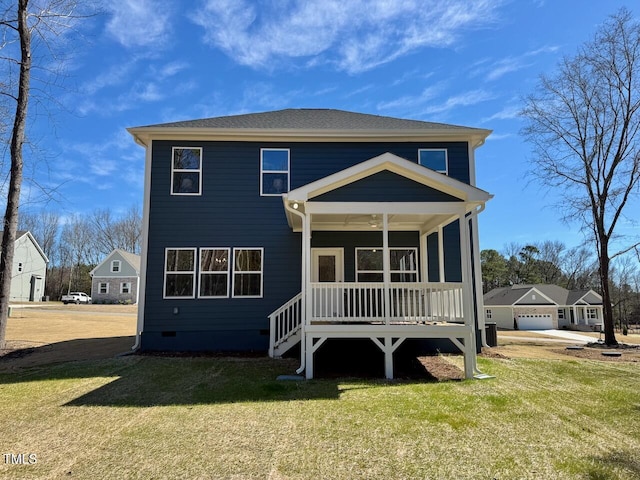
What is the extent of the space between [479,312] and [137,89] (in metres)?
12.8

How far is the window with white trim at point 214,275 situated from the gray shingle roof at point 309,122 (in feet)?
12.1

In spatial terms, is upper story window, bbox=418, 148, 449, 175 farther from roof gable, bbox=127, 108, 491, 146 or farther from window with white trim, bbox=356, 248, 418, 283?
window with white trim, bbox=356, 248, 418, 283

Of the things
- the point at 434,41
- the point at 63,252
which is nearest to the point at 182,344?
the point at 434,41

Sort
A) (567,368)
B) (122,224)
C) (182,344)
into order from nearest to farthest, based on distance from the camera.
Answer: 1. (567,368)
2. (182,344)
3. (122,224)

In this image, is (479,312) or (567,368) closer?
(567,368)

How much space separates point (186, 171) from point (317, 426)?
27.7 ft

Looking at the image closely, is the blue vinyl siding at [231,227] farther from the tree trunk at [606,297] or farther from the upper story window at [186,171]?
the tree trunk at [606,297]

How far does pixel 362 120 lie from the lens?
12.5 meters

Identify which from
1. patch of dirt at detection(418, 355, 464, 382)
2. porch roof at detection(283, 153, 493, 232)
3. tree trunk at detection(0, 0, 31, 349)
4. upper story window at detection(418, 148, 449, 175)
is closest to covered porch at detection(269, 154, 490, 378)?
porch roof at detection(283, 153, 493, 232)

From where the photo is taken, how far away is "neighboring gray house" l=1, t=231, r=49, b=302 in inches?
1467

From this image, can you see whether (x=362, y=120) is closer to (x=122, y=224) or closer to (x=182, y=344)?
(x=182, y=344)

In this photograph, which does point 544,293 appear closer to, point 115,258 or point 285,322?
point 285,322

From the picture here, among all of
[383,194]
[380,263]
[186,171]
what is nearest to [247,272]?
[186,171]

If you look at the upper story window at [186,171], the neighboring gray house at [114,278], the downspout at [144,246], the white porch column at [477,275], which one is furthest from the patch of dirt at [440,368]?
the neighboring gray house at [114,278]
